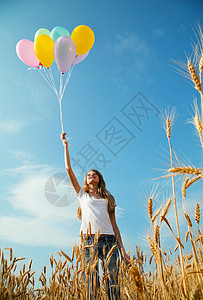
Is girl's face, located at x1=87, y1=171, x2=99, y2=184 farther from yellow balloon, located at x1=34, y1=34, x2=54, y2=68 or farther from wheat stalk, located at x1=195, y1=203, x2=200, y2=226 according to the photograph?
yellow balloon, located at x1=34, y1=34, x2=54, y2=68

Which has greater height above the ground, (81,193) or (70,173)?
(70,173)

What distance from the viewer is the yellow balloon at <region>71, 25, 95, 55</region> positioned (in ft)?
13.9

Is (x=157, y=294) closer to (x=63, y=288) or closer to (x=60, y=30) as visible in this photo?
(x=63, y=288)

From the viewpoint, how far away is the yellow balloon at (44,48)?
396 cm

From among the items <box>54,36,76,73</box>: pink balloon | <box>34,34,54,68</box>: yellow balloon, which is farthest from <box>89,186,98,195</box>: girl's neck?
<box>34,34,54,68</box>: yellow balloon

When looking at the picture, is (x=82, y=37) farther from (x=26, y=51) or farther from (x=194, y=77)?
(x=194, y=77)

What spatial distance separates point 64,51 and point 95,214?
8.22 ft

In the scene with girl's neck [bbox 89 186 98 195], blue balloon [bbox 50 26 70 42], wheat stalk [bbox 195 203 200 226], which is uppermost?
blue balloon [bbox 50 26 70 42]

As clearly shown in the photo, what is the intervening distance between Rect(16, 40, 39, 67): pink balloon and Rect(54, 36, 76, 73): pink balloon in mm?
676

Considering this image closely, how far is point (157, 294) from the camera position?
1.91 m

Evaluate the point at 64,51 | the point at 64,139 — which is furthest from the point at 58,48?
the point at 64,139

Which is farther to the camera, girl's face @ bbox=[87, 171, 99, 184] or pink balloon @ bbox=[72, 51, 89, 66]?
pink balloon @ bbox=[72, 51, 89, 66]

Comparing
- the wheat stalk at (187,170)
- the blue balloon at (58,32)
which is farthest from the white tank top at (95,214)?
the blue balloon at (58,32)

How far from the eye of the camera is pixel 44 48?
3982 mm
